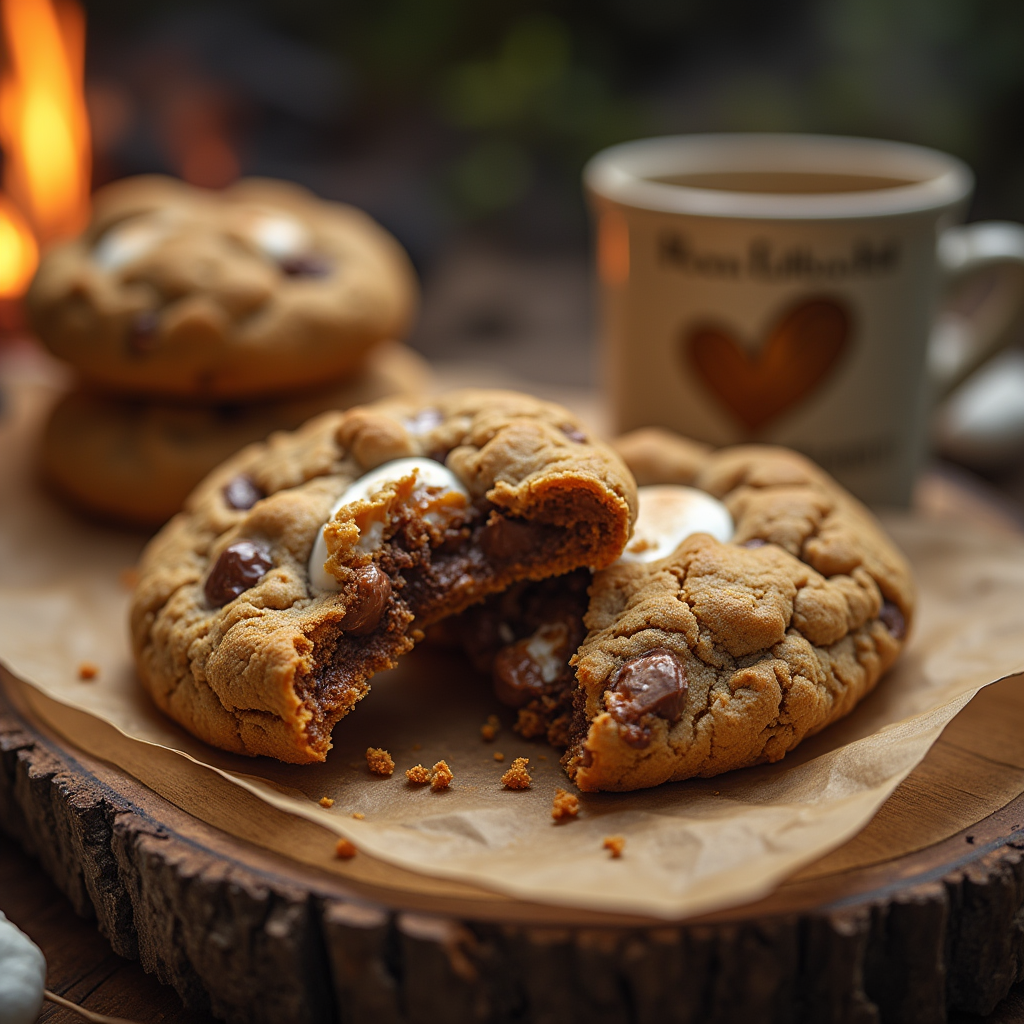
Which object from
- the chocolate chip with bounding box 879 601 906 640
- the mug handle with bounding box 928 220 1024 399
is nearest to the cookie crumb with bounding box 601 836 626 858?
the chocolate chip with bounding box 879 601 906 640

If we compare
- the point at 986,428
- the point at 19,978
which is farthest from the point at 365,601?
the point at 986,428

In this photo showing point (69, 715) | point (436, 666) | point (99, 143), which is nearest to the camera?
point (69, 715)

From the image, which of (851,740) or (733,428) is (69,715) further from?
(733,428)

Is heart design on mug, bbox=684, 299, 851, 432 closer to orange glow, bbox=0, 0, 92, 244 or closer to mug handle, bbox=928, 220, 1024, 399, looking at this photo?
mug handle, bbox=928, 220, 1024, 399

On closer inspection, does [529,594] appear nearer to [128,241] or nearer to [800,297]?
[800,297]

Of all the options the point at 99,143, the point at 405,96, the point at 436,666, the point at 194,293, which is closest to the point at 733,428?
the point at 436,666
